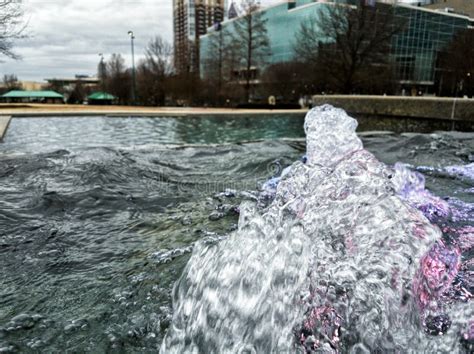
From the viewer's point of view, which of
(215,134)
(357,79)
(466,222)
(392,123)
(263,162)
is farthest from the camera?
(357,79)

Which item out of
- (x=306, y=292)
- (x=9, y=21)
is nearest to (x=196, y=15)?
(x=9, y=21)

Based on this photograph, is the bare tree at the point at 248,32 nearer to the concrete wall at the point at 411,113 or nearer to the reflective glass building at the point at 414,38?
the concrete wall at the point at 411,113

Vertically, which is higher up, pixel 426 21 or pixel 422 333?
pixel 426 21

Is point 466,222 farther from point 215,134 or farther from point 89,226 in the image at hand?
point 215,134

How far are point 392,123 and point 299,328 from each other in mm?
16723

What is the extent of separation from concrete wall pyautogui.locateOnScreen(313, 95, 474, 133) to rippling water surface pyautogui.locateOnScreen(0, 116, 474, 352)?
6.72m

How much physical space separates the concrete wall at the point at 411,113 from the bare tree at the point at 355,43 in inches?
335

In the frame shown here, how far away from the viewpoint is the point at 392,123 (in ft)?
55.9

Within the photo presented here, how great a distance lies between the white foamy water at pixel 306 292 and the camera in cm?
183

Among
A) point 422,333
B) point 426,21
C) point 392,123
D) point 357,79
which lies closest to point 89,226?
point 422,333

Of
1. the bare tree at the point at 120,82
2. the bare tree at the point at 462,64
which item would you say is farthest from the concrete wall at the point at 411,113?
the bare tree at the point at 120,82

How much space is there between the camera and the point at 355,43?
28578 mm

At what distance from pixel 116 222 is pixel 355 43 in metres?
28.4

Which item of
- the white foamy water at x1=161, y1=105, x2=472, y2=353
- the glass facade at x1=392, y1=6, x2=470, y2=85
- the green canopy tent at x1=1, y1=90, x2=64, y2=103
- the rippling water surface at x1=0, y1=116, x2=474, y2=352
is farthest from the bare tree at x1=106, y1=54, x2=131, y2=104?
the white foamy water at x1=161, y1=105, x2=472, y2=353
